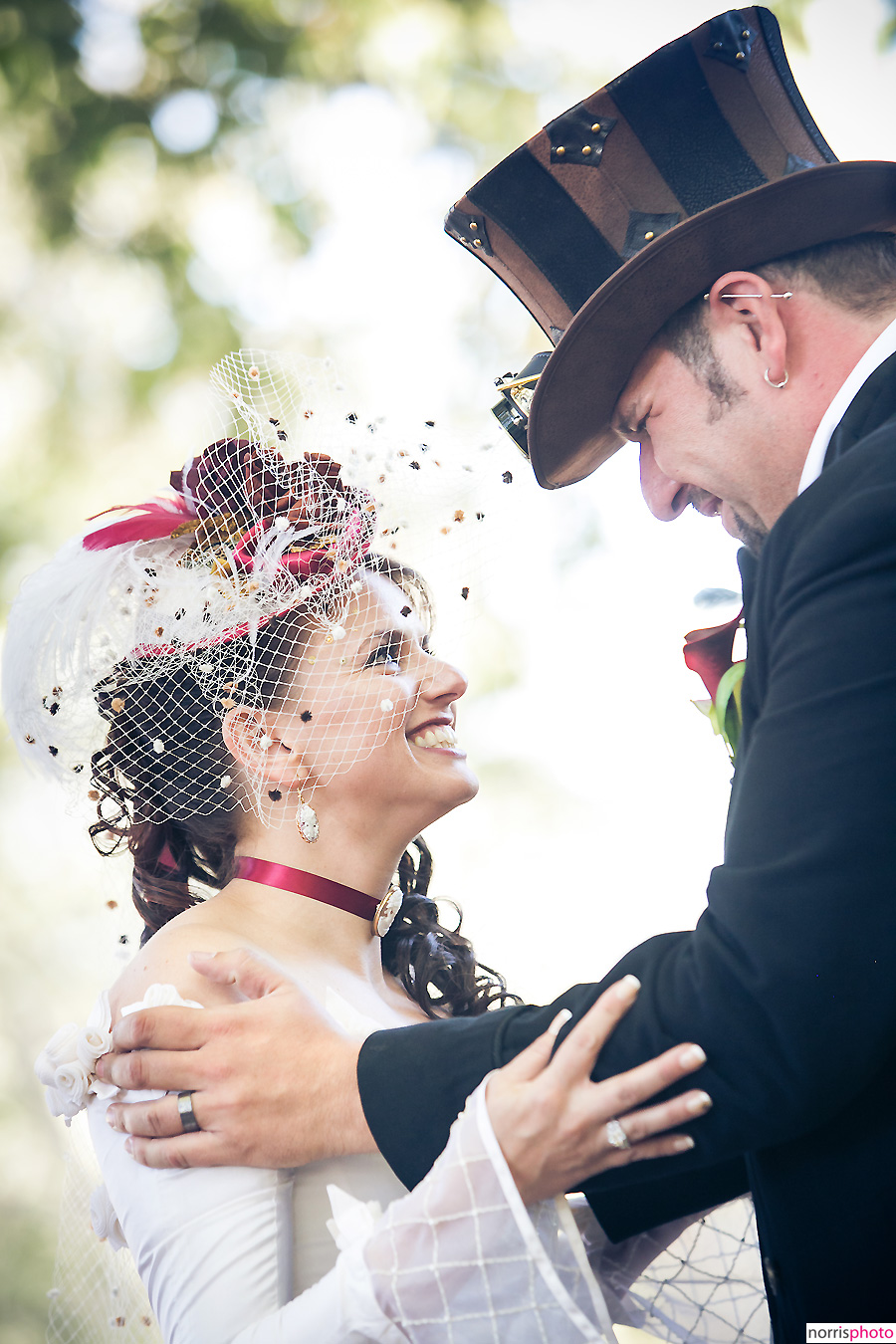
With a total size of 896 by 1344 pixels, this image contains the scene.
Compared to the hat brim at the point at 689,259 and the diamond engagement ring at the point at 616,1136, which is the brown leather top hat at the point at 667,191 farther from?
the diamond engagement ring at the point at 616,1136

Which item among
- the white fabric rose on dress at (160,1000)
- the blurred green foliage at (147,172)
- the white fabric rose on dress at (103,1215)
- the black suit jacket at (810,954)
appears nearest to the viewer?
the black suit jacket at (810,954)

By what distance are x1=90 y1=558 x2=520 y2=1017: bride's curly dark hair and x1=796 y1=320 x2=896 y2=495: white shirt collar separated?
0.71m

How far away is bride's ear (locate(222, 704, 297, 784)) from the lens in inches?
64.5

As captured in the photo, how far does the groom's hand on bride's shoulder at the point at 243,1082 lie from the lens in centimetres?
118

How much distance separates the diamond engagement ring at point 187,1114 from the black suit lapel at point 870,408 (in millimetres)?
1069

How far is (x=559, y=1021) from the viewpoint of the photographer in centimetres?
110

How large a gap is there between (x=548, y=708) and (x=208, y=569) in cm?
193

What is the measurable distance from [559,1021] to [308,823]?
0.63m

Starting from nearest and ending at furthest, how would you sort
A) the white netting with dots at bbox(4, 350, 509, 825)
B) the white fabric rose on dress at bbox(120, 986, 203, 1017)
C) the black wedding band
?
1. the black wedding band
2. the white fabric rose on dress at bbox(120, 986, 203, 1017)
3. the white netting with dots at bbox(4, 350, 509, 825)

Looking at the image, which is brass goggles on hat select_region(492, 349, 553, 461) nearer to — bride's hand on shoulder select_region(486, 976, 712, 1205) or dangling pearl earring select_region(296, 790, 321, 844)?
dangling pearl earring select_region(296, 790, 321, 844)

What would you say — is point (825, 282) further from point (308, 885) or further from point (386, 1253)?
point (386, 1253)

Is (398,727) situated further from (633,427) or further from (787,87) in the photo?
(787,87)

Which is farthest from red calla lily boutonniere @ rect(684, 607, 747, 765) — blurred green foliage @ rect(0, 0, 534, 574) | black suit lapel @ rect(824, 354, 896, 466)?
blurred green foliage @ rect(0, 0, 534, 574)

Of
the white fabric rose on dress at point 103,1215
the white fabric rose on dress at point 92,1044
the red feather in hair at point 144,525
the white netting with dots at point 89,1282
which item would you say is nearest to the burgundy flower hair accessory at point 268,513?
the red feather in hair at point 144,525
